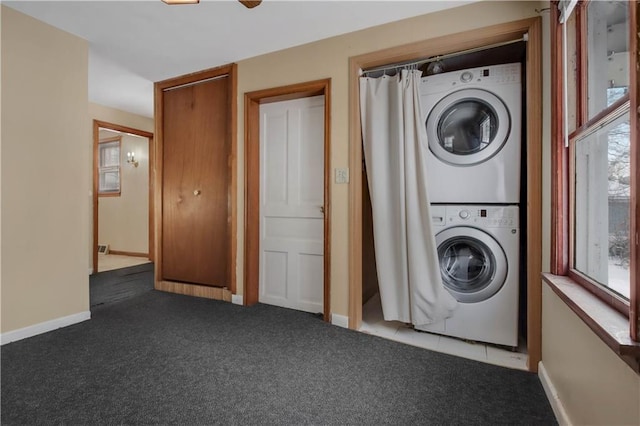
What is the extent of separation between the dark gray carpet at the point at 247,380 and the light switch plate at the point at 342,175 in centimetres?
117

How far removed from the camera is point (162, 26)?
225 centimetres

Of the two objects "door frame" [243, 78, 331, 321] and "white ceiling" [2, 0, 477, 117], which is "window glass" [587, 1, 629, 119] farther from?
"door frame" [243, 78, 331, 321]

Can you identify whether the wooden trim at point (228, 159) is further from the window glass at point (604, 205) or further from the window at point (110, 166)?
the window at point (110, 166)

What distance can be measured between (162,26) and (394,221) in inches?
91.3

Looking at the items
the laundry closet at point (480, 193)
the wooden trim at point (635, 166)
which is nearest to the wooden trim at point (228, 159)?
the laundry closet at point (480, 193)

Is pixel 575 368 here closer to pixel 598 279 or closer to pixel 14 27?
pixel 598 279

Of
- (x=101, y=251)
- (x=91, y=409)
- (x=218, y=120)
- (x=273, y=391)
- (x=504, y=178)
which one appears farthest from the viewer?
(x=101, y=251)

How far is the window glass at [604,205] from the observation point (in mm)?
985

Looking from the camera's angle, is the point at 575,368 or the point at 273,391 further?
the point at 273,391

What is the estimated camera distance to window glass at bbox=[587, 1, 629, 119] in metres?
0.99

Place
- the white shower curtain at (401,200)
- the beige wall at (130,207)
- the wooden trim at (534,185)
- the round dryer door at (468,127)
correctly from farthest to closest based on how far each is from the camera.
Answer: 1. the beige wall at (130,207)
2. the white shower curtain at (401,200)
3. the round dryer door at (468,127)
4. the wooden trim at (534,185)

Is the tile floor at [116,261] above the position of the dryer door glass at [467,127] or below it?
below

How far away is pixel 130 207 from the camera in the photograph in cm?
555

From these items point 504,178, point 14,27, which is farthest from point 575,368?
point 14,27
